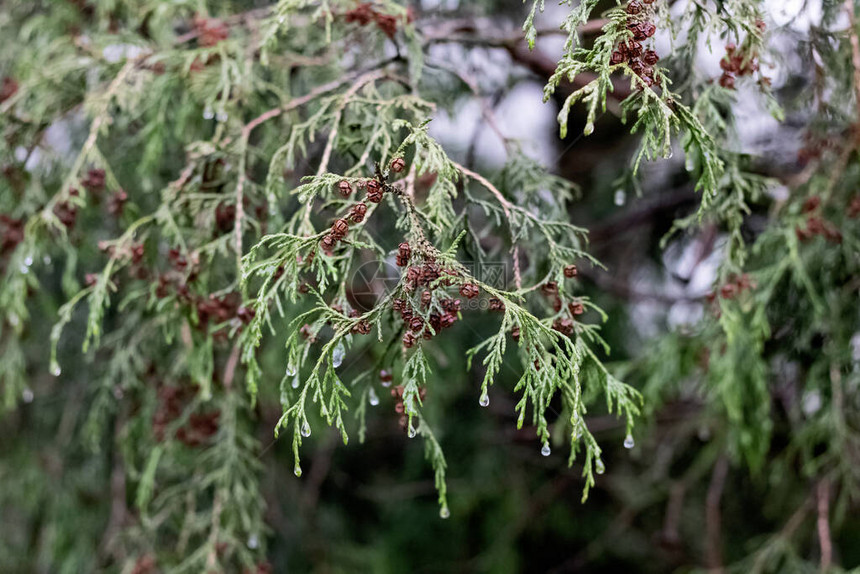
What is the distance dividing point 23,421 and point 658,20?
3.18m

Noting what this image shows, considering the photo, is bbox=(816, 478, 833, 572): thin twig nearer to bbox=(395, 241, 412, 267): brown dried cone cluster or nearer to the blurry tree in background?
the blurry tree in background

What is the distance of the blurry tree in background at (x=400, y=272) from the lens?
1.33 meters

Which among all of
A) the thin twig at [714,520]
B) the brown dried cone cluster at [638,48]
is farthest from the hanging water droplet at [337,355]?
the thin twig at [714,520]

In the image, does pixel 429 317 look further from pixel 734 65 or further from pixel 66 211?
pixel 66 211

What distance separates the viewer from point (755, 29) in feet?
4.66

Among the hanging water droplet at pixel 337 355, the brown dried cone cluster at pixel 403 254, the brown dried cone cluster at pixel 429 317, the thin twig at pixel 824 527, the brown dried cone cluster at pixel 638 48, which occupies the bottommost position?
the thin twig at pixel 824 527

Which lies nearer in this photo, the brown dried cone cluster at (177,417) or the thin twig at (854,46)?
the thin twig at (854,46)

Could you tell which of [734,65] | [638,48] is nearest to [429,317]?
[638,48]

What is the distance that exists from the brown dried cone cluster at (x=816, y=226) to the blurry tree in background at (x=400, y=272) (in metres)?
0.01

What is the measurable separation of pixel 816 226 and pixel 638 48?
1008 millimetres

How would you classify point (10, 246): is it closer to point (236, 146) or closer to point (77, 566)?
point (236, 146)

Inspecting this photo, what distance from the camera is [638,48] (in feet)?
3.97

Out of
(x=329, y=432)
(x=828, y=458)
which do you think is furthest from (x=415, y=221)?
(x=329, y=432)

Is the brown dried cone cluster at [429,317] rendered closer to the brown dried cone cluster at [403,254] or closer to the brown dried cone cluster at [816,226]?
the brown dried cone cluster at [403,254]
